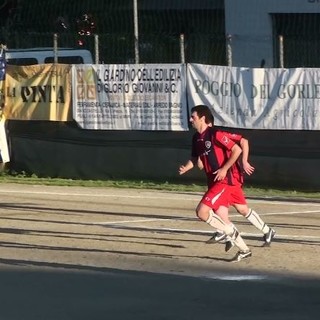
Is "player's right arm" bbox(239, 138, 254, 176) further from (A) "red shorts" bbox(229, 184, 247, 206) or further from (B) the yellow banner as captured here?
(B) the yellow banner

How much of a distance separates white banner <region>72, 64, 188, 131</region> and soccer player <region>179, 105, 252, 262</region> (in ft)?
26.4

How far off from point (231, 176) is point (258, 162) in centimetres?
715

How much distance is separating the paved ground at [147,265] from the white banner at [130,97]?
10.6ft

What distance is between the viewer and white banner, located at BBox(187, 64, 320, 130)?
59.6 ft

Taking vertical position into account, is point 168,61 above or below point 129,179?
above

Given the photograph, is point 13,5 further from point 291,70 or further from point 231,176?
point 231,176

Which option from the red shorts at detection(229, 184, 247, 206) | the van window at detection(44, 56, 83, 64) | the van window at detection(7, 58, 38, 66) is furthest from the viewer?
the van window at detection(44, 56, 83, 64)

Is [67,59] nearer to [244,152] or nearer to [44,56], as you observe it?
[44,56]

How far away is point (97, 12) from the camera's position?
38.1m

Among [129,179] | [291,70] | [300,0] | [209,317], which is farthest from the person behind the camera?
[300,0]

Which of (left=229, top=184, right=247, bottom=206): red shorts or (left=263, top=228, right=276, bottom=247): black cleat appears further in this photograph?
(left=263, top=228, right=276, bottom=247): black cleat

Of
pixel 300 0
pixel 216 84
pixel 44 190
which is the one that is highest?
pixel 300 0

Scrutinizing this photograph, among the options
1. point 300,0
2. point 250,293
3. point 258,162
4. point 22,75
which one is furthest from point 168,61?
point 250,293

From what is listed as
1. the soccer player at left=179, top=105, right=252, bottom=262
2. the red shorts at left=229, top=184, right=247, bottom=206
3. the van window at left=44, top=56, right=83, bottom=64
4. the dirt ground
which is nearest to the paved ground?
the dirt ground
